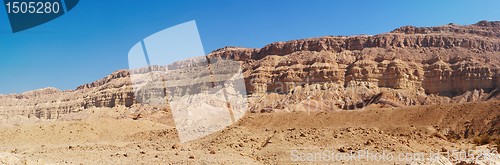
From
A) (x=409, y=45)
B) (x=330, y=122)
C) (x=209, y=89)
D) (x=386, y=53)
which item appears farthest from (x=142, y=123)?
(x=409, y=45)

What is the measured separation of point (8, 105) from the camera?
4633 inches

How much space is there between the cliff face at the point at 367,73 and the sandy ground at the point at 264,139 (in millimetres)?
19917

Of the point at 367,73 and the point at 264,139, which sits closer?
the point at 264,139

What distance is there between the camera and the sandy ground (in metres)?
15.6

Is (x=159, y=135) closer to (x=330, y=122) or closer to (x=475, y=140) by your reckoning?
(x=330, y=122)

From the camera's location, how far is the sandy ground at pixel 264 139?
51.2ft

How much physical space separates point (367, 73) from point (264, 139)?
215 ft

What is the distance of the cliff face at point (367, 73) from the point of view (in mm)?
70875

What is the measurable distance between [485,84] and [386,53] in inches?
874

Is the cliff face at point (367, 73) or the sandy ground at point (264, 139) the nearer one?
the sandy ground at point (264, 139)

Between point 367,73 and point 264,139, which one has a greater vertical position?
point 367,73

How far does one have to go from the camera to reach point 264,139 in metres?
20.2

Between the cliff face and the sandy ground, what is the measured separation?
19.9 metres

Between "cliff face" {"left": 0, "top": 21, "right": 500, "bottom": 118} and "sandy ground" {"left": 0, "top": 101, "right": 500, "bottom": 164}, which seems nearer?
"sandy ground" {"left": 0, "top": 101, "right": 500, "bottom": 164}
